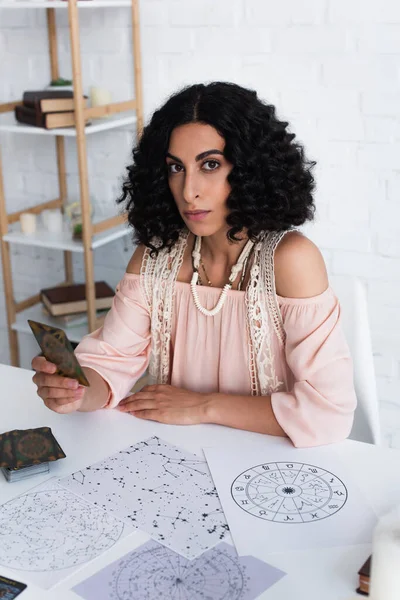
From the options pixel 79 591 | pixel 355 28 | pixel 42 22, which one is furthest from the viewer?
pixel 42 22

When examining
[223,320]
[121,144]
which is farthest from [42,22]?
[223,320]

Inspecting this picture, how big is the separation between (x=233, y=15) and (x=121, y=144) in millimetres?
641

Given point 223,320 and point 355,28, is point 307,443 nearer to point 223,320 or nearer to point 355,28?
point 223,320

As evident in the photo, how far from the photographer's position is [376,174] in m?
2.35

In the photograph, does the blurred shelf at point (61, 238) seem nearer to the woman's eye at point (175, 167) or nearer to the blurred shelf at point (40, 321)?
the blurred shelf at point (40, 321)

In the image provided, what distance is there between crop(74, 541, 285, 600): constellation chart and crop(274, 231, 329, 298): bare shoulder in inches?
23.5

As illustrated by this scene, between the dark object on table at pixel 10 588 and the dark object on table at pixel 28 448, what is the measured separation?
27cm

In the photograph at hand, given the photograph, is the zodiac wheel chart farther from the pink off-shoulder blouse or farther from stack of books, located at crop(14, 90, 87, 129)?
stack of books, located at crop(14, 90, 87, 129)

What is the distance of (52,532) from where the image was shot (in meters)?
1.09

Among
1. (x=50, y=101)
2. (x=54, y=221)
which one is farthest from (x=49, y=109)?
(x=54, y=221)

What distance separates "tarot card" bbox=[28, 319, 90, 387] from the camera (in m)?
1.26

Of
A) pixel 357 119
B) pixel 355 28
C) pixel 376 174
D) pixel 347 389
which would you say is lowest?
pixel 347 389

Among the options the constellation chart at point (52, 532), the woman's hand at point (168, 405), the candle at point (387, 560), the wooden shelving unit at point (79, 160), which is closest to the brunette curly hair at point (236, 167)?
the woman's hand at point (168, 405)

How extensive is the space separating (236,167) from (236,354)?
39 centimetres
